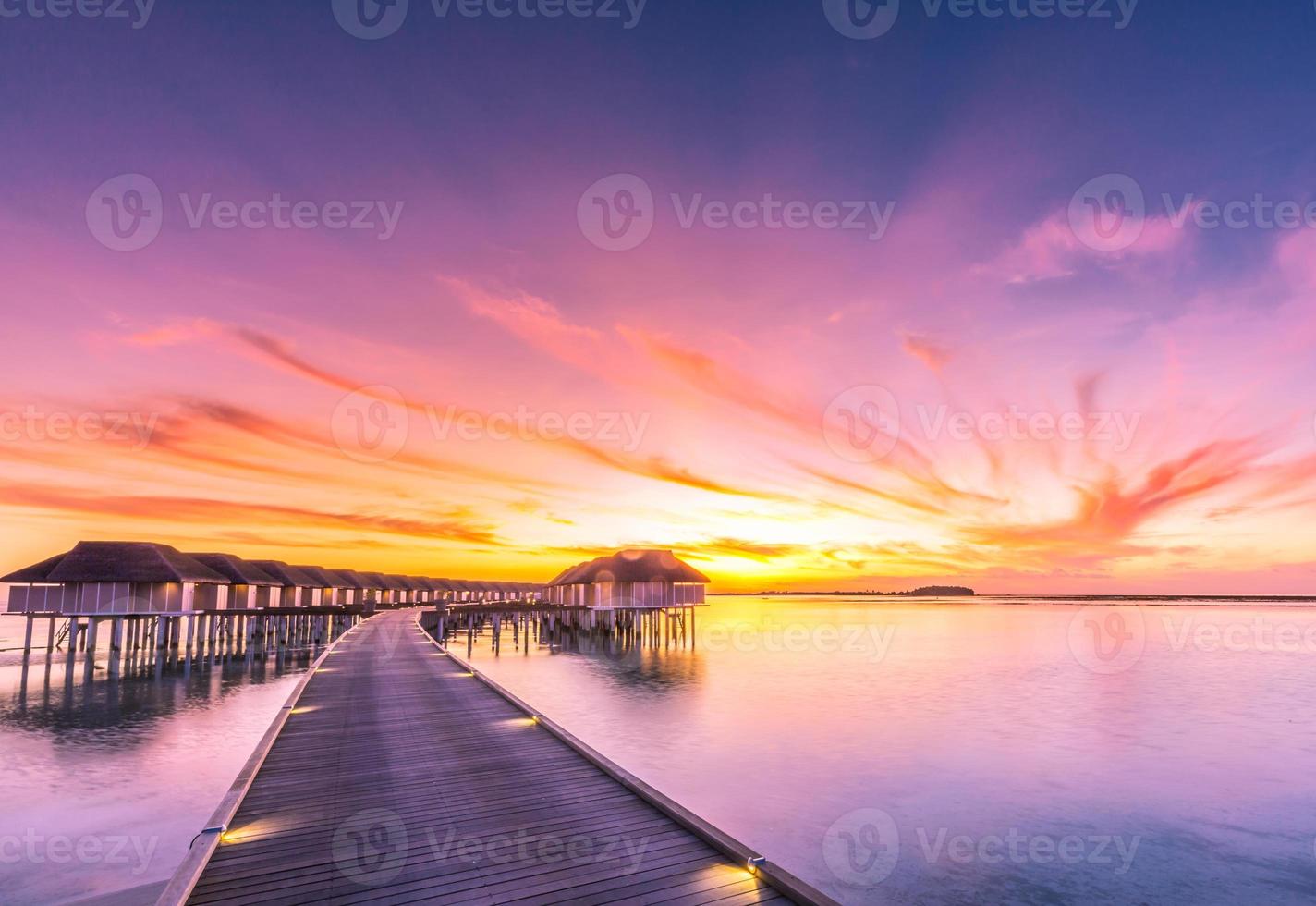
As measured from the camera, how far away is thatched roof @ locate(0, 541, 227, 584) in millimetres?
31906

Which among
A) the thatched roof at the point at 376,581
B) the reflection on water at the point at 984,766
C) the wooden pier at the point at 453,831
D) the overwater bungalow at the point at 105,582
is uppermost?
the overwater bungalow at the point at 105,582

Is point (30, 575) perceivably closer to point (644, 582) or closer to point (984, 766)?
point (644, 582)

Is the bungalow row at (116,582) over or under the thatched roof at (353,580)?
over

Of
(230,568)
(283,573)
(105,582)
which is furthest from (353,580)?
(105,582)

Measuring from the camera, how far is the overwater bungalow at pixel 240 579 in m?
43.3

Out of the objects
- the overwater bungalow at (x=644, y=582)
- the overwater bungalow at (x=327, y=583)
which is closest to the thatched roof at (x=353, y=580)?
the overwater bungalow at (x=327, y=583)

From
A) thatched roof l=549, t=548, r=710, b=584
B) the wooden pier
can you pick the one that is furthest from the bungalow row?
the wooden pier

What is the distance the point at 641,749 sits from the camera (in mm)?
19844

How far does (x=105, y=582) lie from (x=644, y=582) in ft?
96.1

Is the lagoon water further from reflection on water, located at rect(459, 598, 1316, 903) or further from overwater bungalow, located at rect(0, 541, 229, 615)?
overwater bungalow, located at rect(0, 541, 229, 615)

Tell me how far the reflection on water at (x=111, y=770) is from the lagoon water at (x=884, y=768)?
73 millimetres

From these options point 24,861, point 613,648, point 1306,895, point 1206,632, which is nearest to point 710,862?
point 1306,895

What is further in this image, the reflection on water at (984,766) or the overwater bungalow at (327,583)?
the overwater bungalow at (327,583)

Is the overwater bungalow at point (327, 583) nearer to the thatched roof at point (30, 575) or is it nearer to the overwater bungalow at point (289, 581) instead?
the overwater bungalow at point (289, 581)
